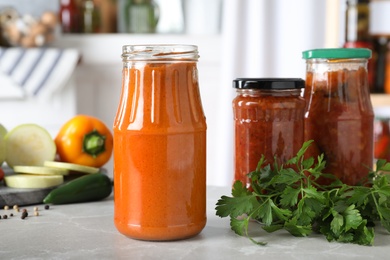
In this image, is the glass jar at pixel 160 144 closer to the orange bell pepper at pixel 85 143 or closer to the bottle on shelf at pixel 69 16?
the orange bell pepper at pixel 85 143

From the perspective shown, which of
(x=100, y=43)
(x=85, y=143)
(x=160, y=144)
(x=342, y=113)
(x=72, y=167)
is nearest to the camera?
(x=160, y=144)

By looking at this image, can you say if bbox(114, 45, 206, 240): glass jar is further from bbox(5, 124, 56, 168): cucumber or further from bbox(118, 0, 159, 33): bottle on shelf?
bbox(118, 0, 159, 33): bottle on shelf

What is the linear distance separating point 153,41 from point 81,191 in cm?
185

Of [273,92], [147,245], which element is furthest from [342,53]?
[147,245]

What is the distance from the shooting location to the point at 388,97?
2.62m

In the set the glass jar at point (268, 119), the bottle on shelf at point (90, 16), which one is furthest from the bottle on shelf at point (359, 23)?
the glass jar at point (268, 119)

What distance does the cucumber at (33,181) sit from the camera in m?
1.33

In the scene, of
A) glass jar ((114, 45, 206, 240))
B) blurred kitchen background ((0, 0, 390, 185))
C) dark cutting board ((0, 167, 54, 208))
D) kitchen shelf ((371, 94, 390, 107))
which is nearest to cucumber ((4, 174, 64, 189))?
dark cutting board ((0, 167, 54, 208))

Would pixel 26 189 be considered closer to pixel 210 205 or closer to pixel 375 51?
pixel 210 205

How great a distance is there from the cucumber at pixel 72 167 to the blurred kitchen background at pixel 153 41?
4.83 feet

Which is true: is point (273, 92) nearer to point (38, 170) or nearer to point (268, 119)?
point (268, 119)

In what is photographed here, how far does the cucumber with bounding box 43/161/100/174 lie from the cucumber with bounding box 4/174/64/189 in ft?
0.14

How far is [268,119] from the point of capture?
3.53 feet

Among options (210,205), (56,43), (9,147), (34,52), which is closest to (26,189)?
(9,147)
